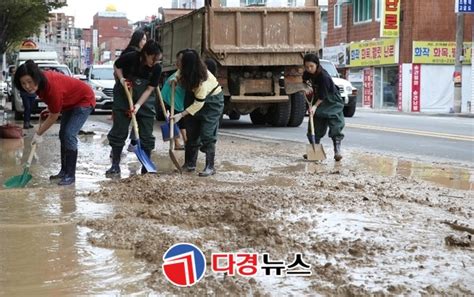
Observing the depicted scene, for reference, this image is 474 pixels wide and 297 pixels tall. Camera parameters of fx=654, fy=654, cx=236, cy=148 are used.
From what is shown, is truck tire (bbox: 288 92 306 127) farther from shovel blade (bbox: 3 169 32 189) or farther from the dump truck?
shovel blade (bbox: 3 169 32 189)

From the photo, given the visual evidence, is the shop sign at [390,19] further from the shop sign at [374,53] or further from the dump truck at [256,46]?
the dump truck at [256,46]

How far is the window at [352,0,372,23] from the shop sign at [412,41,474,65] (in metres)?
4.64

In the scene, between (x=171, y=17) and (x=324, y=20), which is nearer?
(x=171, y=17)

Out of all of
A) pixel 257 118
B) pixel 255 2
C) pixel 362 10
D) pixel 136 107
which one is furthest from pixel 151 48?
pixel 362 10

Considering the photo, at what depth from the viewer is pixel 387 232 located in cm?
461

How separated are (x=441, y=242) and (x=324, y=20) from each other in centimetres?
3947

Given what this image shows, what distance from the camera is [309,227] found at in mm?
4707

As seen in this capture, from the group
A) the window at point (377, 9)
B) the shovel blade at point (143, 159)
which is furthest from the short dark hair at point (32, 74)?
the window at point (377, 9)

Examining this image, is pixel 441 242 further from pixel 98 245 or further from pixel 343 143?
pixel 343 143

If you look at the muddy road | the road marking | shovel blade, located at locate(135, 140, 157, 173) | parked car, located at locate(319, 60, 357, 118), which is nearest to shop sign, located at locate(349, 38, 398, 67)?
parked car, located at locate(319, 60, 357, 118)

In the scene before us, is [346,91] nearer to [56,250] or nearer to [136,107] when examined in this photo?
[136,107]

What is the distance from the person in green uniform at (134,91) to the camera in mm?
7398

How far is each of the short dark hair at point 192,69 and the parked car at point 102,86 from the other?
12909mm

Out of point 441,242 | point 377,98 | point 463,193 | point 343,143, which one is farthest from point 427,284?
point 377,98
